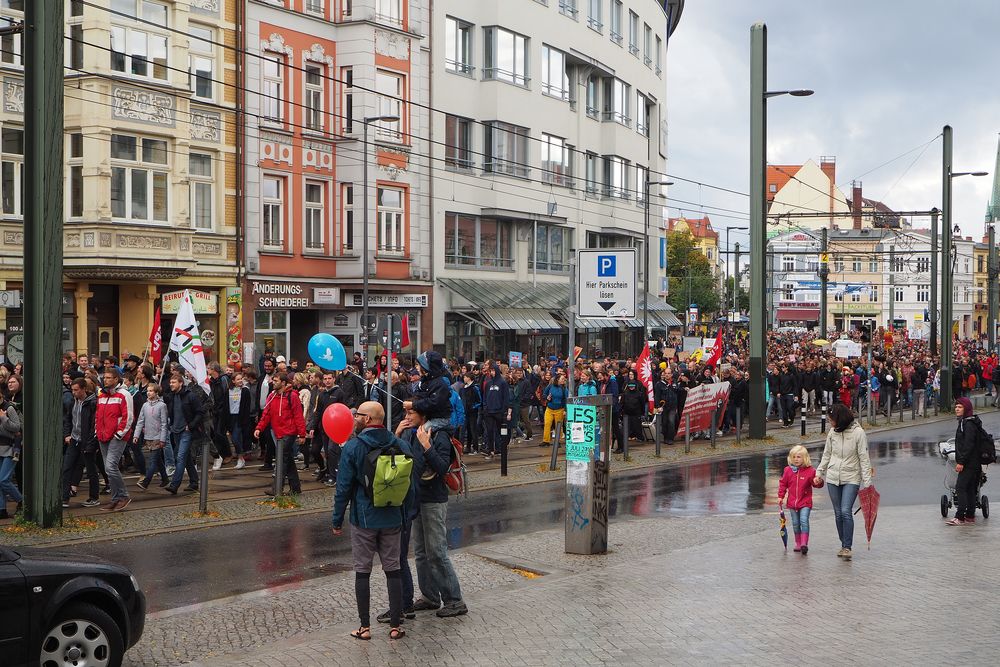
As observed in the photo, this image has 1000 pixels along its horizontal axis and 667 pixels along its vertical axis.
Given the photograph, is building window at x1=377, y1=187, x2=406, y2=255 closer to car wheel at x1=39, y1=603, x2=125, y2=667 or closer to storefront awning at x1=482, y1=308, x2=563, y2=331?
storefront awning at x1=482, y1=308, x2=563, y2=331

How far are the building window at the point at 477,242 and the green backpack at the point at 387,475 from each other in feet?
101

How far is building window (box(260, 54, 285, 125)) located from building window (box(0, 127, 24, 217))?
7129mm

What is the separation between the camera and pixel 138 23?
2816 centimetres

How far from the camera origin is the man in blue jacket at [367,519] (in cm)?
853

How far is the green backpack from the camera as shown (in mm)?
8414

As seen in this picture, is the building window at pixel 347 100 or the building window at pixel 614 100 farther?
the building window at pixel 614 100

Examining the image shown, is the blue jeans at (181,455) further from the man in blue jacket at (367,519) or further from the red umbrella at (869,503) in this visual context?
the red umbrella at (869,503)

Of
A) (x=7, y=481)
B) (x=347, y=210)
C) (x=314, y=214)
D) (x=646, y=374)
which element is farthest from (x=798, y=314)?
(x=7, y=481)

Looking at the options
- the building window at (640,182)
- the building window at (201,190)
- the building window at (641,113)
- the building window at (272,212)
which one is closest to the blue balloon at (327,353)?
the building window at (201,190)

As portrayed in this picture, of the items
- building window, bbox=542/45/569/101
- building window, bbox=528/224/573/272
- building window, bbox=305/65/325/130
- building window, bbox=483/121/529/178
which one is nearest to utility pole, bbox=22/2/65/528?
building window, bbox=305/65/325/130

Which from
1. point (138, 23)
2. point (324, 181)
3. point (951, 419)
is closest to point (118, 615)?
point (138, 23)

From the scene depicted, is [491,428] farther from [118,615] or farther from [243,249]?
[118,615]

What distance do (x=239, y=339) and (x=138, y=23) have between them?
28.0ft

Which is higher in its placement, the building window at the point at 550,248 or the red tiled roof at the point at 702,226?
the red tiled roof at the point at 702,226
